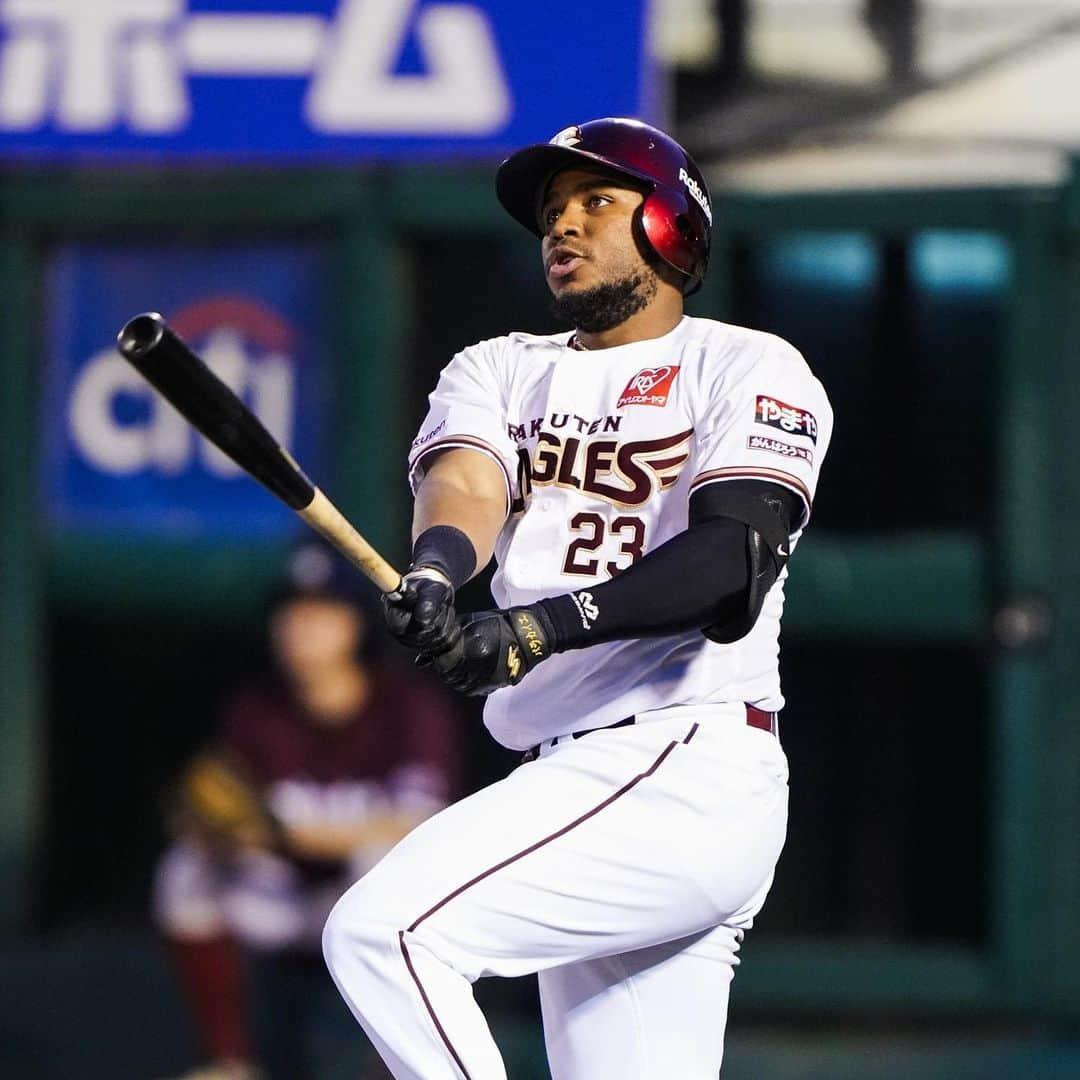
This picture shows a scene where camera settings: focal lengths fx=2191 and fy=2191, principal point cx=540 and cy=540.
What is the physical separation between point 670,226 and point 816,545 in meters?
3.19

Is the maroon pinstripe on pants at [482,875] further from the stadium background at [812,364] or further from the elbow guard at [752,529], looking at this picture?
the stadium background at [812,364]

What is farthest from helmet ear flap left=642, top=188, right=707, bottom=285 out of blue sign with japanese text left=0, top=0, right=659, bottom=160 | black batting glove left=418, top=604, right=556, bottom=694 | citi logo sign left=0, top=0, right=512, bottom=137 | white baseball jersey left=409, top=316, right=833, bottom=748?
citi logo sign left=0, top=0, right=512, bottom=137

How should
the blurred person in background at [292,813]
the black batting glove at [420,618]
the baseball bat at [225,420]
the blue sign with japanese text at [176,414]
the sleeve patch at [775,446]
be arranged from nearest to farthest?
1. the baseball bat at [225,420]
2. the black batting glove at [420,618]
3. the sleeve patch at [775,446]
4. the blurred person in background at [292,813]
5. the blue sign with japanese text at [176,414]

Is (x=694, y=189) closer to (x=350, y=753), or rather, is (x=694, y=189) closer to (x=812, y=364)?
(x=350, y=753)

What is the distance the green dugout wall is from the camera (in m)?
6.63

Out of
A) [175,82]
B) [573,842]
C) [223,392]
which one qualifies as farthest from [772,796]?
[175,82]

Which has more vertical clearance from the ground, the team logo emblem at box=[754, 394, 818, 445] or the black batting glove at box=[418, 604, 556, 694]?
the team logo emblem at box=[754, 394, 818, 445]

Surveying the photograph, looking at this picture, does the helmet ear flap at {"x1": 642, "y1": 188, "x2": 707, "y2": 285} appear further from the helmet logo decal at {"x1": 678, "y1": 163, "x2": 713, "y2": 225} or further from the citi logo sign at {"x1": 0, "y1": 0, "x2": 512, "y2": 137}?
the citi logo sign at {"x1": 0, "y1": 0, "x2": 512, "y2": 137}

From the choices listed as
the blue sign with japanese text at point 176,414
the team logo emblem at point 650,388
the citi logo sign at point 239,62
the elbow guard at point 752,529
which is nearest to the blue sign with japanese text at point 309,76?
the citi logo sign at point 239,62

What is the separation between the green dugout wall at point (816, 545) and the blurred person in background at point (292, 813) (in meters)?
0.78

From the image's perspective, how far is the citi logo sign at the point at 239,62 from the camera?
271 inches

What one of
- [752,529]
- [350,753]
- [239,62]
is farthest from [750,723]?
[239,62]

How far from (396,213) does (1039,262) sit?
6.53 ft

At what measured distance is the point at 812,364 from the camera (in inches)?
270
